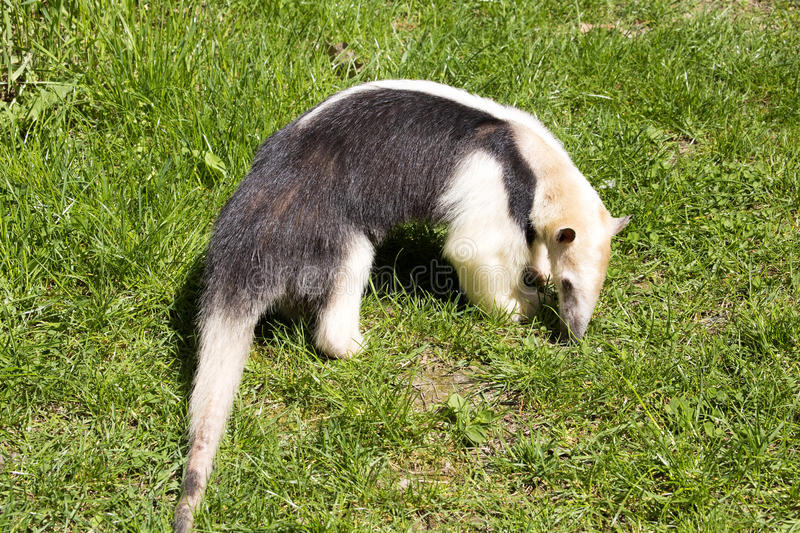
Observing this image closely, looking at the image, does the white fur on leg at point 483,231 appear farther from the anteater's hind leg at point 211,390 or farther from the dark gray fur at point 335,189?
the anteater's hind leg at point 211,390

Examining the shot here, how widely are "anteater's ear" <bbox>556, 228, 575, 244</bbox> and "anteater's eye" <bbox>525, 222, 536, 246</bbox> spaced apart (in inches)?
6.9

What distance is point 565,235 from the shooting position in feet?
12.7

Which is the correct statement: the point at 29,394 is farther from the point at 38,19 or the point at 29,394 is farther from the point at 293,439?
the point at 38,19

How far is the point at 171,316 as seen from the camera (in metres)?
4.11

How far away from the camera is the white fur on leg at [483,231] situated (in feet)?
12.9

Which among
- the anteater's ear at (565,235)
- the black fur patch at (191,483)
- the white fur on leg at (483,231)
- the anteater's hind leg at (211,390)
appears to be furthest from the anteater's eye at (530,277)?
the black fur patch at (191,483)

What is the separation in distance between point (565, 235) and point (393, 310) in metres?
1.01

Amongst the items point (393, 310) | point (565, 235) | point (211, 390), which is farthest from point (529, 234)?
point (211, 390)

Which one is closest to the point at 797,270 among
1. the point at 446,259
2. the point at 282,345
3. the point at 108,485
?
the point at 446,259

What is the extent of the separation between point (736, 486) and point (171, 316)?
107 inches

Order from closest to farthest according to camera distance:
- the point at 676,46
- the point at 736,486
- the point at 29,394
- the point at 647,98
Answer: the point at 736,486, the point at 29,394, the point at 647,98, the point at 676,46

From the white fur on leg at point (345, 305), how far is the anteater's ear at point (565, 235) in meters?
0.91

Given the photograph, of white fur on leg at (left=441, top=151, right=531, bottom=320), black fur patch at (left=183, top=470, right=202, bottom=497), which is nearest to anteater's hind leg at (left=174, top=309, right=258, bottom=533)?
black fur patch at (left=183, top=470, right=202, bottom=497)

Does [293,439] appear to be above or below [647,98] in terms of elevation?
below
